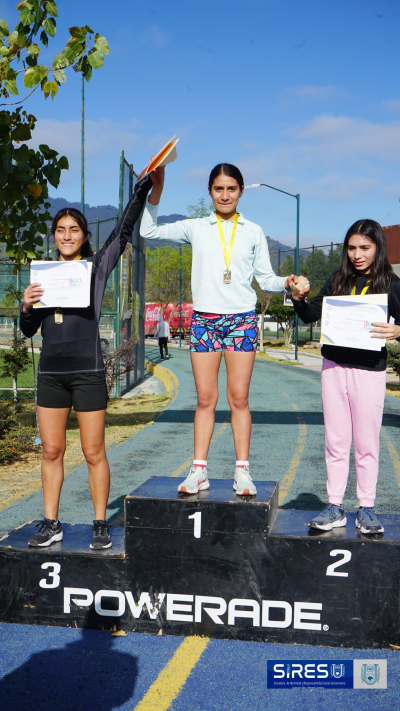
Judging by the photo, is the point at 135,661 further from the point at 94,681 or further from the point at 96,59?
the point at 96,59

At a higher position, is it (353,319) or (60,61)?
(60,61)

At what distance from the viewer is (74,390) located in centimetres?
375

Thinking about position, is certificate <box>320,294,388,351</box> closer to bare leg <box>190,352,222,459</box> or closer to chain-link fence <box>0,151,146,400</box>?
bare leg <box>190,352,222,459</box>

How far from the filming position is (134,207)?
388cm

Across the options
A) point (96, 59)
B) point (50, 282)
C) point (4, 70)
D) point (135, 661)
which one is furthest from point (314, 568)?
point (4, 70)

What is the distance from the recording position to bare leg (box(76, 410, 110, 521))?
12.3 feet

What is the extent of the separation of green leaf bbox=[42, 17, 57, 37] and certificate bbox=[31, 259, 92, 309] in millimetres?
2240

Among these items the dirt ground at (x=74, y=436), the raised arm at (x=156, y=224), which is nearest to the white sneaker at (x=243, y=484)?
the raised arm at (x=156, y=224)

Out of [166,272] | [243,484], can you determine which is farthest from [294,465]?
[166,272]

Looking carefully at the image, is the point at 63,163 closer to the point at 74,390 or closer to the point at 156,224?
the point at 156,224

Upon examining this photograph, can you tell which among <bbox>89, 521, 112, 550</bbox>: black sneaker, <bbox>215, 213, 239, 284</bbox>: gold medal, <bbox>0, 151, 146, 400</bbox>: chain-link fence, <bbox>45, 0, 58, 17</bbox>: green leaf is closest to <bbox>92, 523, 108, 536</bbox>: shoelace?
<bbox>89, 521, 112, 550</bbox>: black sneaker

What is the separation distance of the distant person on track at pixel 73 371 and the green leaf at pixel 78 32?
1657 millimetres

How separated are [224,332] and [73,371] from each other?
95 centimetres

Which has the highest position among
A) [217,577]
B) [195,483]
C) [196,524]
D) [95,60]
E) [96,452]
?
[95,60]
